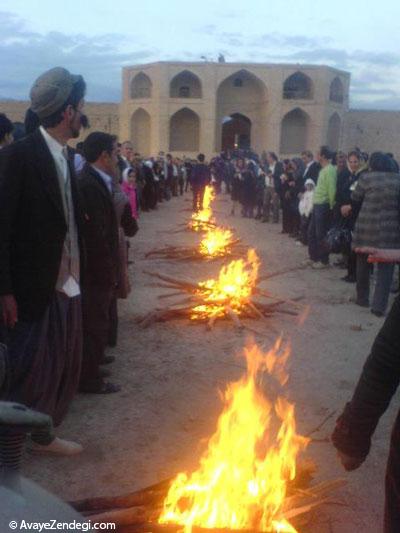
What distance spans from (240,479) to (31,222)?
170cm

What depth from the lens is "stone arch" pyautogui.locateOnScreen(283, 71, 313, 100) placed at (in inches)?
1719

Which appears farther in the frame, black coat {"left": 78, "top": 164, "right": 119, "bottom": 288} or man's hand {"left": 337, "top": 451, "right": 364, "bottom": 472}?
black coat {"left": 78, "top": 164, "right": 119, "bottom": 288}

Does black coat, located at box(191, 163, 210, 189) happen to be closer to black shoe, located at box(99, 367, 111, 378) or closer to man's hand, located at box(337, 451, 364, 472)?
black shoe, located at box(99, 367, 111, 378)

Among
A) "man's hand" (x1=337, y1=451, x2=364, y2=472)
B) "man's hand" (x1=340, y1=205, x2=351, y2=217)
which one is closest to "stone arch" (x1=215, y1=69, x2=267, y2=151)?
"man's hand" (x1=340, y1=205, x2=351, y2=217)

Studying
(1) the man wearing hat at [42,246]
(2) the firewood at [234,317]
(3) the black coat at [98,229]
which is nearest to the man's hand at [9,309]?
(1) the man wearing hat at [42,246]

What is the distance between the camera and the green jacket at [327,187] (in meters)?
9.13

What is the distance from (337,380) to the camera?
4.72m

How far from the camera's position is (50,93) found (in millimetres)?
3293

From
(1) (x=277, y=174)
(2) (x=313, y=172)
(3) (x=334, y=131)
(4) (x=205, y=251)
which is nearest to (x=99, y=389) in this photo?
(4) (x=205, y=251)

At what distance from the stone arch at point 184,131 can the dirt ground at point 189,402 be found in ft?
122

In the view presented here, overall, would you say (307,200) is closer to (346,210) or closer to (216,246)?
(216,246)

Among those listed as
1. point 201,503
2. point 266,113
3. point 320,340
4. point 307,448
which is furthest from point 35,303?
point 266,113

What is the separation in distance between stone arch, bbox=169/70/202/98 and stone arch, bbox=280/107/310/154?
22.1ft

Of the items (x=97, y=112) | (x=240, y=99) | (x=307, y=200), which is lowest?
(x=307, y=200)
